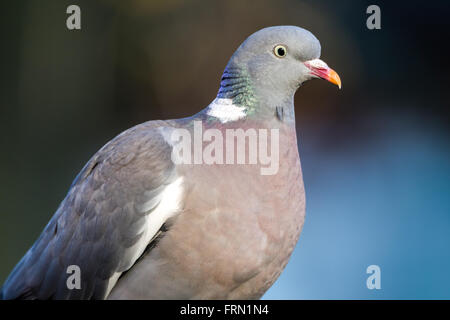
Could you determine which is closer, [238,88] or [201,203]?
[201,203]

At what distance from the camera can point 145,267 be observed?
4.79 ft

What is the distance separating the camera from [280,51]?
5.25 ft

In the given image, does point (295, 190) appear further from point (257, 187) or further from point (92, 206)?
point (92, 206)

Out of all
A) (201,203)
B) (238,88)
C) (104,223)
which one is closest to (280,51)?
(238,88)

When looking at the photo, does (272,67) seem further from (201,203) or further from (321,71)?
(201,203)

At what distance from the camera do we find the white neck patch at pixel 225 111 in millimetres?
1538

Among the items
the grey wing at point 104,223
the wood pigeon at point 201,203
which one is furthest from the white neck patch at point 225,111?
the grey wing at point 104,223

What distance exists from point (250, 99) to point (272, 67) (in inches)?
5.3

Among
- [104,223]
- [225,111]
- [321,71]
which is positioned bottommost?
[104,223]

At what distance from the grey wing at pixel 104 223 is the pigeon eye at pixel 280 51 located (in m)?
0.48

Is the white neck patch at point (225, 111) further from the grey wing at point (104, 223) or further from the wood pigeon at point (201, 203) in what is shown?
the grey wing at point (104, 223)

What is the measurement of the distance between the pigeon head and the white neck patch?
0.02 m

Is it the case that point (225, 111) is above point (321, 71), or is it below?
below

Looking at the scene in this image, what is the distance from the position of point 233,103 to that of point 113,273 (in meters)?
0.67
